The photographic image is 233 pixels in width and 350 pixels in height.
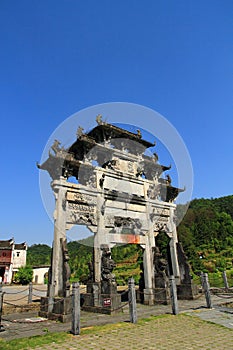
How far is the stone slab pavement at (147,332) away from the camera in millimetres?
5227

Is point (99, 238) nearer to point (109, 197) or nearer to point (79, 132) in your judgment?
point (109, 197)

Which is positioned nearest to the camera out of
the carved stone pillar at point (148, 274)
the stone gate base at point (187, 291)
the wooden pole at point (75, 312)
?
the wooden pole at point (75, 312)

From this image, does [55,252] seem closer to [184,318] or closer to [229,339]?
[184,318]

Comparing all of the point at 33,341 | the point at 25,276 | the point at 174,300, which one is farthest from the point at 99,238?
the point at 25,276

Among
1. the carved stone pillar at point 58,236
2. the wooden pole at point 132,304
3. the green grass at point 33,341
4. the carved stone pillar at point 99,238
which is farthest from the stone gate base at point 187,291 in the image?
the green grass at point 33,341

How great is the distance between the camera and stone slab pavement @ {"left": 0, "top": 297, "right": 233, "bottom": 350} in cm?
523

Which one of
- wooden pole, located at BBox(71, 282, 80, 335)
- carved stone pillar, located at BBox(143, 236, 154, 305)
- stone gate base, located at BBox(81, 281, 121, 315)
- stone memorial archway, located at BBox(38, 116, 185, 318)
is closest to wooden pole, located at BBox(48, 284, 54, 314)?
stone memorial archway, located at BBox(38, 116, 185, 318)

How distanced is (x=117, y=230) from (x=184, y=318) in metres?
4.93

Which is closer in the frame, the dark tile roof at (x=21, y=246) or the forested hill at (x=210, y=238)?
the forested hill at (x=210, y=238)

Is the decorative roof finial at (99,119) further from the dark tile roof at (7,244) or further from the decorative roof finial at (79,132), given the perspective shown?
the dark tile roof at (7,244)

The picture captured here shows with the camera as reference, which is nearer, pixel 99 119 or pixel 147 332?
pixel 147 332

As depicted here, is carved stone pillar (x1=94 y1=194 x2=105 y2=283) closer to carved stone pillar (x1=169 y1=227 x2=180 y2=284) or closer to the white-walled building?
carved stone pillar (x1=169 y1=227 x2=180 y2=284)

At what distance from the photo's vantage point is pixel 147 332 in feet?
20.7

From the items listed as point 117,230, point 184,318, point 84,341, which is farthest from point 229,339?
point 117,230
